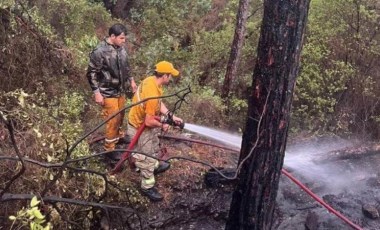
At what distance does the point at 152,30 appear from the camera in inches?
494

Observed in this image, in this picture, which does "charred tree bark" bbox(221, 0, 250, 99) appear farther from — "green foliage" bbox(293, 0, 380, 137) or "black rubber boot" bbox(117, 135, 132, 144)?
"black rubber boot" bbox(117, 135, 132, 144)

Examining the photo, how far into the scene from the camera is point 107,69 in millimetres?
6121

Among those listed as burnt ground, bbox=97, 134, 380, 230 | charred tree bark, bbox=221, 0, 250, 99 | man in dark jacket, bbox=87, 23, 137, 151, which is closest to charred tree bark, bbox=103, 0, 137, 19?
charred tree bark, bbox=221, 0, 250, 99

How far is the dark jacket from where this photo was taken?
19.7 ft

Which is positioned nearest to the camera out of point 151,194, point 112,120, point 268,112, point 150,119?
point 268,112

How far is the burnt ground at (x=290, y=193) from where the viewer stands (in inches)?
239

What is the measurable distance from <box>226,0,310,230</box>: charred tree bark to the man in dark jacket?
2.68 metres

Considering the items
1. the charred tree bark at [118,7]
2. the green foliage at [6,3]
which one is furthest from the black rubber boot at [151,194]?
the charred tree bark at [118,7]

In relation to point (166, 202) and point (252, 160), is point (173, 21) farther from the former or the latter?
point (252, 160)

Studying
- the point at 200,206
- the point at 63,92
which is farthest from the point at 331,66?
the point at 63,92

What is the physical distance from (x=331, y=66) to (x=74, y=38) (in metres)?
6.20

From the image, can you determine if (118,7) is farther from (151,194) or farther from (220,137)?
(151,194)

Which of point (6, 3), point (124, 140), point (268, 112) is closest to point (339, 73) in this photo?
point (124, 140)

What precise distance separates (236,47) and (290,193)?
3.74m
